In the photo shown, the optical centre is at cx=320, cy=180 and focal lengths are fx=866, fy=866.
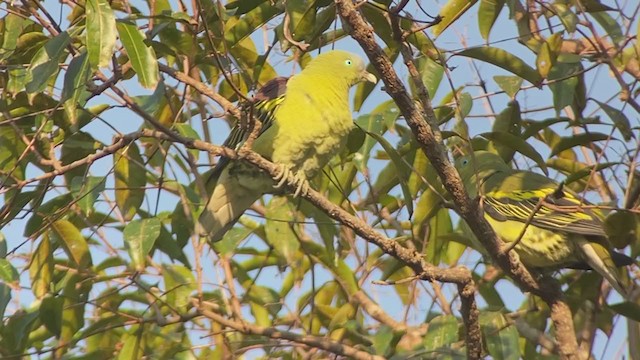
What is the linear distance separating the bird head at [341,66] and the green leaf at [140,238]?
127cm

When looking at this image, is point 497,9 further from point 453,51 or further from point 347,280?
point 347,280

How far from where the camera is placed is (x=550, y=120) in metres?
3.44

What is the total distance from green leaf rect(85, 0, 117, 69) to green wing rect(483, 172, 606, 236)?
7.00 ft

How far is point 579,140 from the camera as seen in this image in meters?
3.50

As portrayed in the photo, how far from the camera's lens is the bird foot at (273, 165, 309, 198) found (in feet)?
11.3

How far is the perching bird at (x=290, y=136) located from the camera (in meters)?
3.68

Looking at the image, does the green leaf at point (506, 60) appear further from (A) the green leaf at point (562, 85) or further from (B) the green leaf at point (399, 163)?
(B) the green leaf at point (399, 163)

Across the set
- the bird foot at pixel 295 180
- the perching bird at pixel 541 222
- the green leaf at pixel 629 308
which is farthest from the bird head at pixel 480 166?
the green leaf at pixel 629 308

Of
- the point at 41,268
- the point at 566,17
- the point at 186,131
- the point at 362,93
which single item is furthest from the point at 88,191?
the point at 566,17

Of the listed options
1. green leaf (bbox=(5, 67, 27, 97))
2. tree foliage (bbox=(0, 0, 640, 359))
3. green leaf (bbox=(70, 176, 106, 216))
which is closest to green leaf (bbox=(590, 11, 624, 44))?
tree foliage (bbox=(0, 0, 640, 359))

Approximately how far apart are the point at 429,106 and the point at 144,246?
109cm

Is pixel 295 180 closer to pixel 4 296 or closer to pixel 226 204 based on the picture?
pixel 226 204

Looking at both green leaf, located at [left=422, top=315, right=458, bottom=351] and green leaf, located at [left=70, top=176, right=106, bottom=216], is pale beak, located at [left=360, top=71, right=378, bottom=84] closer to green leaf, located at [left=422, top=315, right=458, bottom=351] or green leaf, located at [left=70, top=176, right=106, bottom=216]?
green leaf, located at [left=422, top=315, right=458, bottom=351]

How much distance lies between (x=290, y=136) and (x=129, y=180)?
2.35ft
